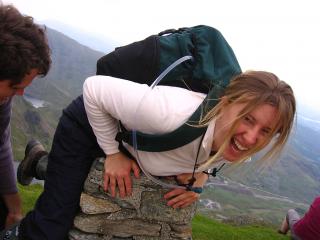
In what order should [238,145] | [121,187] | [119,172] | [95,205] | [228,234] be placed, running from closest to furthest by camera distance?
[238,145], [119,172], [121,187], [95,205], [228,234]

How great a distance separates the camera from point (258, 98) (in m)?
3.93

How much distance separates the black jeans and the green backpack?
755 mm

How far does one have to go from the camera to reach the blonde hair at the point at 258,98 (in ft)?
Result: 12.9

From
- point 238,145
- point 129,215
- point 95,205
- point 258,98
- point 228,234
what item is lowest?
point 228,234

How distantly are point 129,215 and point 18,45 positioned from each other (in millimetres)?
2788

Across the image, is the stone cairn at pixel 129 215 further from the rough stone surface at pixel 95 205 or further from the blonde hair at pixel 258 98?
the blonde hair at pixel 258 98

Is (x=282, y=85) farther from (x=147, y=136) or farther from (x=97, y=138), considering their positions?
(x=97, y=138)

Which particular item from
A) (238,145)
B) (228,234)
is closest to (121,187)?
(238,145)

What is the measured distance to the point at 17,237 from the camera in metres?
5.33

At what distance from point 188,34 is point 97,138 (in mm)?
1686

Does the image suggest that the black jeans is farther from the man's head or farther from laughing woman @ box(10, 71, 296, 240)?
the man's head

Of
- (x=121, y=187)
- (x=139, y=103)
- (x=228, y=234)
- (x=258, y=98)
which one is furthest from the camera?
(x=228, y=234)

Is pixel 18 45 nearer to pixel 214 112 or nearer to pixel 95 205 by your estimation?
pixel 214 112

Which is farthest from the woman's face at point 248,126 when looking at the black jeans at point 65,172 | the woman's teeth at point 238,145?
the black jeans at point 65,172
